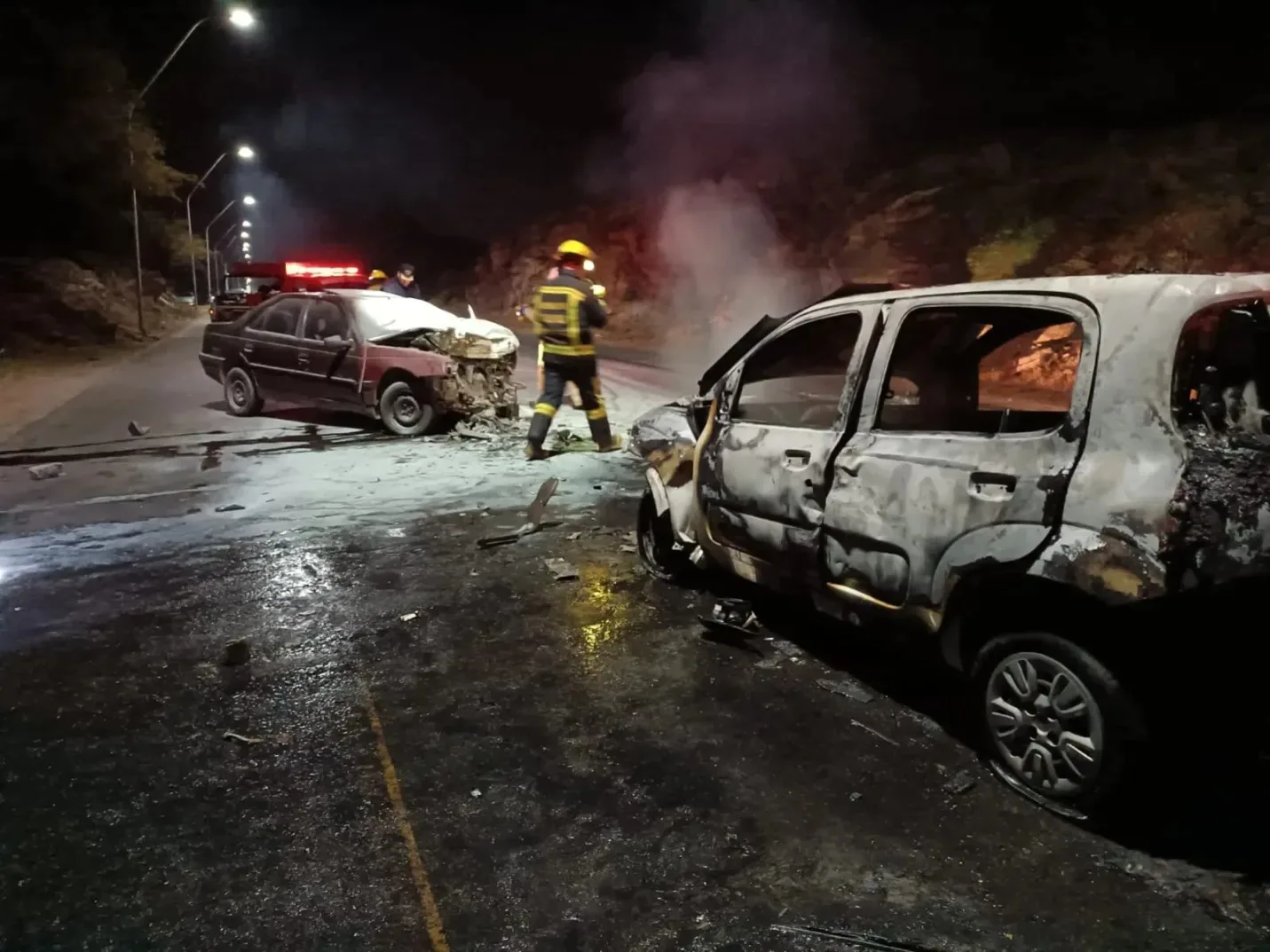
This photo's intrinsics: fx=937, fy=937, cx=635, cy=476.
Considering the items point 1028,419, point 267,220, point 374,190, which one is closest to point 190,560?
point 1028,419

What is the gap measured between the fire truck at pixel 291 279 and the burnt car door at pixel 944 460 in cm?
2179

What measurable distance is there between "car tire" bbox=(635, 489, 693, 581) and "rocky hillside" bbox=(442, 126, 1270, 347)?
37.4ft

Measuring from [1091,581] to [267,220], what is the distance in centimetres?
9746

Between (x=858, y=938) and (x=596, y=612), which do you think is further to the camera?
(x=596, y=612)

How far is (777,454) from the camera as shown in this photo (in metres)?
4.20

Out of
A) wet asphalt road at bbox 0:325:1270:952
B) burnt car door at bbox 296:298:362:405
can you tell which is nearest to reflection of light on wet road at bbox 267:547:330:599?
wet asphalt road at bbox 0:325:1270:952

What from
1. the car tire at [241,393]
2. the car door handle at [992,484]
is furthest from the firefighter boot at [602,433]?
the car door handle at [992,484]

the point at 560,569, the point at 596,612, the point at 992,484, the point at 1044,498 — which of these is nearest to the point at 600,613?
the point at 596,612

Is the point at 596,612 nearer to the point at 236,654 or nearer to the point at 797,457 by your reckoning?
the point at 797,457

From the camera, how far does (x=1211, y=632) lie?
2.72 m

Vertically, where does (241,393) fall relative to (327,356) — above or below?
below

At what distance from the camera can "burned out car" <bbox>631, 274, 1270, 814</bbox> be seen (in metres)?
2.69

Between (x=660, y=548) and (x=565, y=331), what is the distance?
3784 mm

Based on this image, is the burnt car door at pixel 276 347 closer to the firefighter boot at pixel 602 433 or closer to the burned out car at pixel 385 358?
the burned out car at pixel 385 358
